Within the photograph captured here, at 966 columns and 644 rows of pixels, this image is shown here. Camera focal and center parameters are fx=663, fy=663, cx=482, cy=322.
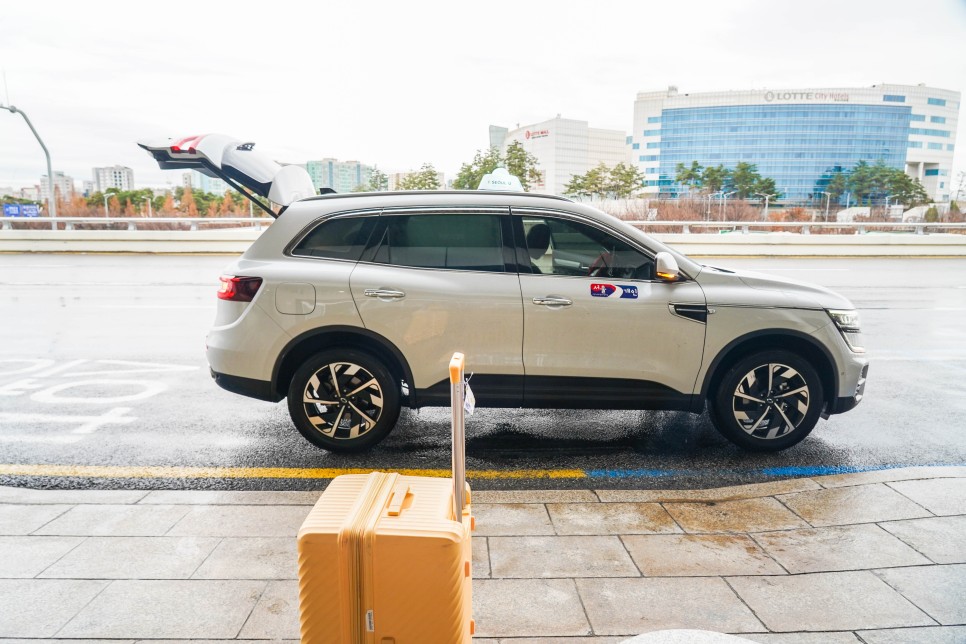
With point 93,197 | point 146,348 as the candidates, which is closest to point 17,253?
point 146,348

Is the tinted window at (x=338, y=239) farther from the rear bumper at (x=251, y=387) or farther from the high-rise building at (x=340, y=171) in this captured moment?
the high-rise building at (x=340, y=171)

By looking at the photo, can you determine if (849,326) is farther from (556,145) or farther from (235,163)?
(556,145)

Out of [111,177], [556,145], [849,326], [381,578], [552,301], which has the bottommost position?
[381,578]

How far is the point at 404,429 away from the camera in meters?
5.57

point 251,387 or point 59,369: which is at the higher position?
point 251,387

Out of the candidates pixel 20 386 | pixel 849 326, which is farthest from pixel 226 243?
pixel 849 326

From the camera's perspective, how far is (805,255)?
910 inches

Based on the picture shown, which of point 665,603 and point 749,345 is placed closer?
point 665,603

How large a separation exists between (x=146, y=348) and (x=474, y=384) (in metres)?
5.52

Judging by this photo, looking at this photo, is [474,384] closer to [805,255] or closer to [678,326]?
[678,326]

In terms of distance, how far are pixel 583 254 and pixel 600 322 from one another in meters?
0.51

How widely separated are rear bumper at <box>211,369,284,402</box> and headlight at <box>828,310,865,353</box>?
4.07 metres

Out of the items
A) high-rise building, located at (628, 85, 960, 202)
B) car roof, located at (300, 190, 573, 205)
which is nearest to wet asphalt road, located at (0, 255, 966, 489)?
car roof, located at (300, 190, 573, 205)

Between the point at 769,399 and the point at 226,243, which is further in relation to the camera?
the point at 226,243
